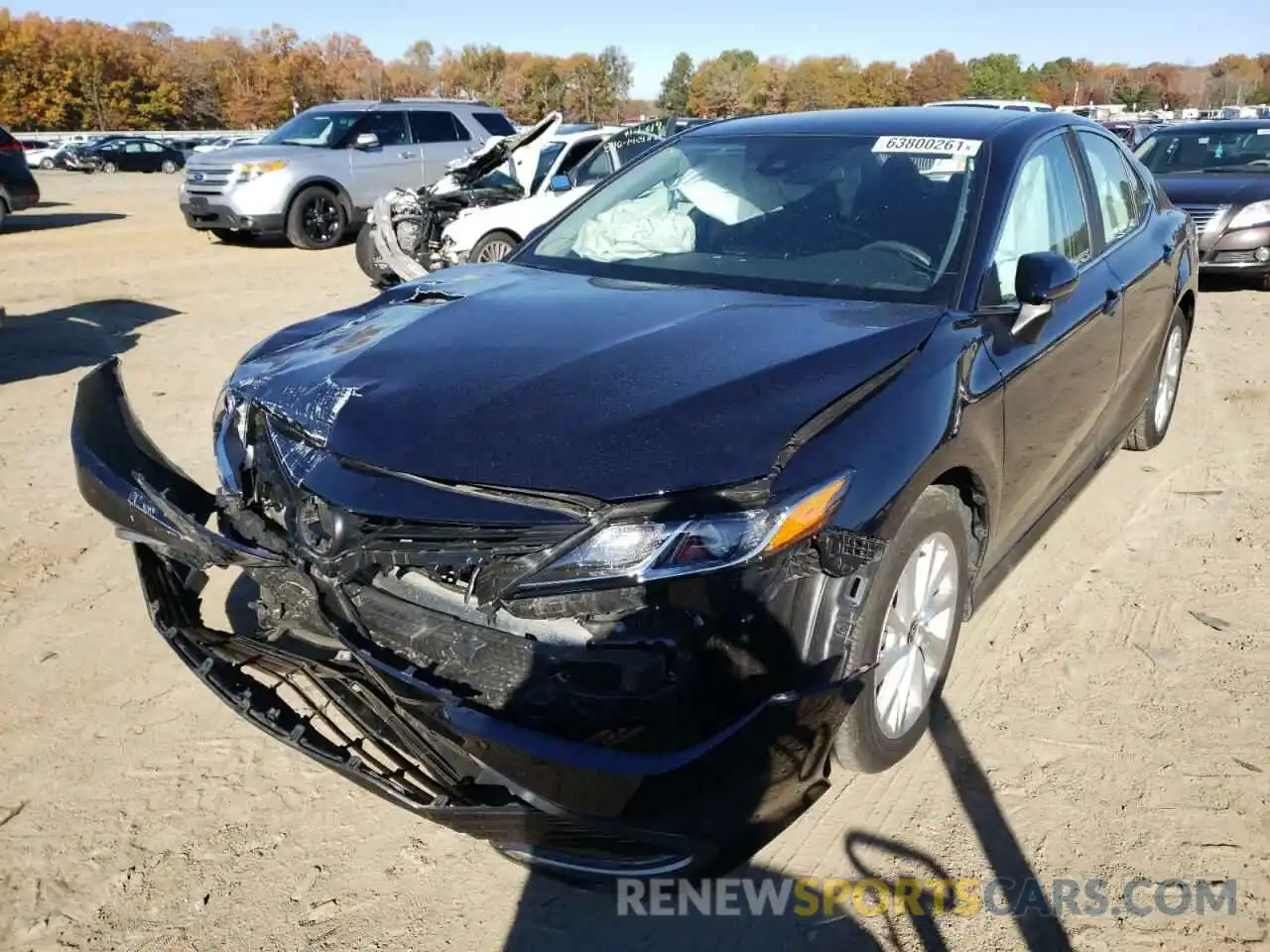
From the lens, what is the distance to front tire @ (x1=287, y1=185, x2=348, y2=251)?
43.9 ft

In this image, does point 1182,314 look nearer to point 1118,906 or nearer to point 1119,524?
point 1119,524

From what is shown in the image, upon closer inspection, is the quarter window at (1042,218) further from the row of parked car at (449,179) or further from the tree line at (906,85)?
the tree line at (906,85)

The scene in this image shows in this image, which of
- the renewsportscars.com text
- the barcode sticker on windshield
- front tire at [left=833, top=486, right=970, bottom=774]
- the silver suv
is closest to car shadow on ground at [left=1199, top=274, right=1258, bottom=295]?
the barcode sticker on windshield

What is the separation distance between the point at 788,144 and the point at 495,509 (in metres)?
2.30

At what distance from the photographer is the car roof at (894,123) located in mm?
3662

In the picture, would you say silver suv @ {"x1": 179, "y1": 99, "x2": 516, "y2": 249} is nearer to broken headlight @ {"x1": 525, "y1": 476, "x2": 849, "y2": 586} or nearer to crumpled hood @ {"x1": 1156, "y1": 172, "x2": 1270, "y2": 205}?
crumpled hood @ {"x1": 1156, "y1": 172, "x2": 1270, "y2": 205}

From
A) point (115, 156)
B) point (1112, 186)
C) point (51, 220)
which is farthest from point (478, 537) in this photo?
point (115, 156)

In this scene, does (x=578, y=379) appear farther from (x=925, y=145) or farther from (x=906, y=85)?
(x=906, y=85)

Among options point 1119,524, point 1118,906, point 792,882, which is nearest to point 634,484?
point 792,882

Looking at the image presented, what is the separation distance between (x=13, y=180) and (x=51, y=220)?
3.32m

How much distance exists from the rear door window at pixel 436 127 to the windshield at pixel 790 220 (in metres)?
11.5

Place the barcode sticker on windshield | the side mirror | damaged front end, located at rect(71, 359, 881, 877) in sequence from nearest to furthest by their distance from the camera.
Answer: damaged front end, located at rect(71, 359, 881, 877) → the side mirror → the barcode sticker on windshield

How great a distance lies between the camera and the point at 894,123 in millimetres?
3795

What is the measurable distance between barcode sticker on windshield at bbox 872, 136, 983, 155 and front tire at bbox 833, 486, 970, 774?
52.0 inches
